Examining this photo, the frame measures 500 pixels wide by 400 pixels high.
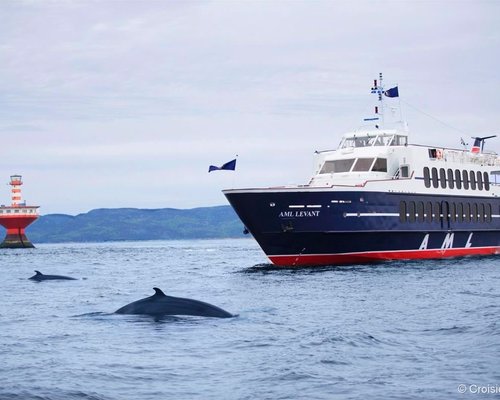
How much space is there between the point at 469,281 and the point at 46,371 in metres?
22.9

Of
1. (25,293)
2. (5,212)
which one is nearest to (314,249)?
(25,293)

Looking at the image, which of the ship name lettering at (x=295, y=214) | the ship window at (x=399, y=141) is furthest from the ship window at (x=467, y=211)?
the ship name lettering at (x=295, y=214)

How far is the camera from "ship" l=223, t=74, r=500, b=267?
42.5 m

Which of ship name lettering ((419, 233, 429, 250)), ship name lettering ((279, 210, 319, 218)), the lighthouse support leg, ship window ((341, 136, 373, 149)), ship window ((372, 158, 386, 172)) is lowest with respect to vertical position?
the lighthouse support leg

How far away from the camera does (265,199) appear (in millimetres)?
42219

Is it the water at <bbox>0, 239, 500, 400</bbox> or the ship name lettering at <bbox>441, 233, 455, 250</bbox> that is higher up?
the ship name lettering at <bbox>441, 233, 455, 250</bbox>

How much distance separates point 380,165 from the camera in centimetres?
4766

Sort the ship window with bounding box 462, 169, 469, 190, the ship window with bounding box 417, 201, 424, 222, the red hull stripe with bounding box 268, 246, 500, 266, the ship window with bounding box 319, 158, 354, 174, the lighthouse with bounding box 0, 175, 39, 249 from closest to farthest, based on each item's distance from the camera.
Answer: the red hull stripe with bounding box 268, 246, 500, 266 < the ship window with bounding box 319, 158, 354, 174 < the ship window with bounding box 417, 201, 424, 222 < the ship window with bounding box 462, 169, 469, 190 < the lighthouse with bounding box 0, 175, 39, 249

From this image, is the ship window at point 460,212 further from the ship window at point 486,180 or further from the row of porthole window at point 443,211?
the ship window at point 486,180

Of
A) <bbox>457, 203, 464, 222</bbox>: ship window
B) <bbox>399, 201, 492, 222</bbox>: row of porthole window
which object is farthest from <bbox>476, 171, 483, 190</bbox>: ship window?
<bbox>457, 203, 464, 222</bbox>: ship window

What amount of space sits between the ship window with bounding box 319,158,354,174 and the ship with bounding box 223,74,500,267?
59mm

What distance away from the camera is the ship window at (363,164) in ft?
156

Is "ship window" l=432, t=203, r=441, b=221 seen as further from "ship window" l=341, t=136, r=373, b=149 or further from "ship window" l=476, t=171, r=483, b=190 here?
"ship window" l=476, t=171, r=483, b=190

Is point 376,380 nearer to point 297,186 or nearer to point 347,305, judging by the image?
point 347,305
